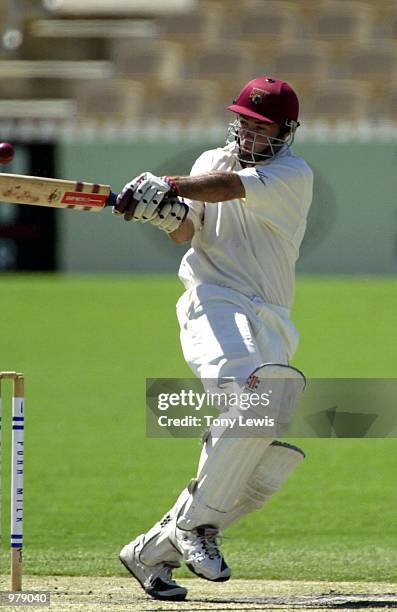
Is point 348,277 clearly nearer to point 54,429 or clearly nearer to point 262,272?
point 54,429

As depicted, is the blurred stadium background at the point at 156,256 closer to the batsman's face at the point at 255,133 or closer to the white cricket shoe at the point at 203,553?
the white cricket shoe at the point at 203,553

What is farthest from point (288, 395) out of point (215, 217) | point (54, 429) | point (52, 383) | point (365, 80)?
point (365, 80)

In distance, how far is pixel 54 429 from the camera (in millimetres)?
8906

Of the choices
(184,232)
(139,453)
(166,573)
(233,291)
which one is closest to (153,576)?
(166,573)

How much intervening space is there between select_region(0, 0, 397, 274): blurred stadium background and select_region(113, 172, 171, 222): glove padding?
12477mm

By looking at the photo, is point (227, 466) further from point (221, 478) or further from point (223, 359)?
point (223, 359)

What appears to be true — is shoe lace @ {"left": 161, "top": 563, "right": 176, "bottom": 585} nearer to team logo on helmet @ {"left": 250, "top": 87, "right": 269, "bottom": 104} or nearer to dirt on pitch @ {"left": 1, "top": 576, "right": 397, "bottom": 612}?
dirt on pitch @ {"left": 1, "top": 576, "right": 397, "bottom": 612}

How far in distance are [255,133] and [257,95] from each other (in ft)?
0.45

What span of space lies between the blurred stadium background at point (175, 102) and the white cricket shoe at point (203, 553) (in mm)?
12698

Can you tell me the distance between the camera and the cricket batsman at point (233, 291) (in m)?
4.42

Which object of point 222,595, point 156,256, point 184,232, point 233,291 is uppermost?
point 184,232

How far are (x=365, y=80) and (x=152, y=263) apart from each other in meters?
5.32

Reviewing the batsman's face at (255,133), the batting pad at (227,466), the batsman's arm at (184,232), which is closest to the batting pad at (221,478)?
the batting pad at (227,466)

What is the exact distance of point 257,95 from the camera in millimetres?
4656
